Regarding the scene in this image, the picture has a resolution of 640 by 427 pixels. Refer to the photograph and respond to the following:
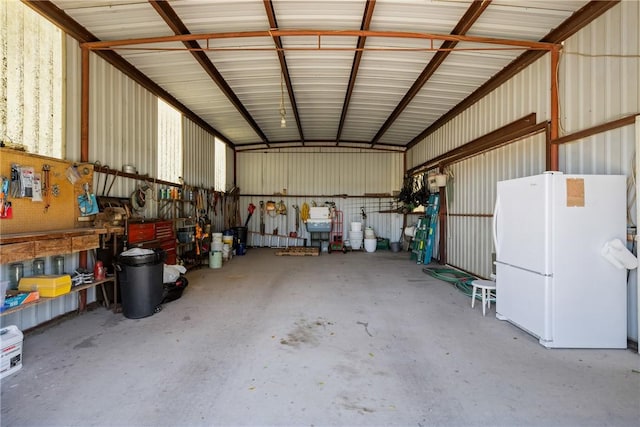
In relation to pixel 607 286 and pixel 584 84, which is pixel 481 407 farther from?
pixel 584 84

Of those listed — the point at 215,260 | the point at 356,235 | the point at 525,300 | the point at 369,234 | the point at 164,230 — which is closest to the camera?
the point at 525,300

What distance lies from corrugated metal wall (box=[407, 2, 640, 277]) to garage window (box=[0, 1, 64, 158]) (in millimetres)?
6388

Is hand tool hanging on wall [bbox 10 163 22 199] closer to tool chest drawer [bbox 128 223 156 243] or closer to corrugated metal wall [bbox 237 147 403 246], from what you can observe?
tool chest drawer [bbox 128 223 156 243]

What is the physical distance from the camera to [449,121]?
6.94 meters

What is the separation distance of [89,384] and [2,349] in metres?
0.77

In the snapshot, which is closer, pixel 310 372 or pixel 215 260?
pixel 310 372

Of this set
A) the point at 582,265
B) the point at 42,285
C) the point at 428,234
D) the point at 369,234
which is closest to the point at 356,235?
the point at 369,234

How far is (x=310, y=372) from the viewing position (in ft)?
8.03

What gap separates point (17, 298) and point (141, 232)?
199 cm

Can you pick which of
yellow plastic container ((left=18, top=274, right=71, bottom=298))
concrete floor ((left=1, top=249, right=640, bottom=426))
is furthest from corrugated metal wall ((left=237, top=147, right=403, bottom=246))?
yellow plastic container ((left=18, top=274, right=71, bottom=298))

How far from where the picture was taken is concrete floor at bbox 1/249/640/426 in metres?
1.95

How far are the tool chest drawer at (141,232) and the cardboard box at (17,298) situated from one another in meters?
1.51

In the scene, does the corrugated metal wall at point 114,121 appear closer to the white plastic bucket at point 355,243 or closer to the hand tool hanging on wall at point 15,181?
the hand tool hanging on wall at point 15,181

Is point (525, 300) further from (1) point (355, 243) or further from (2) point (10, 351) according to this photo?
(1) point (355, 243)
